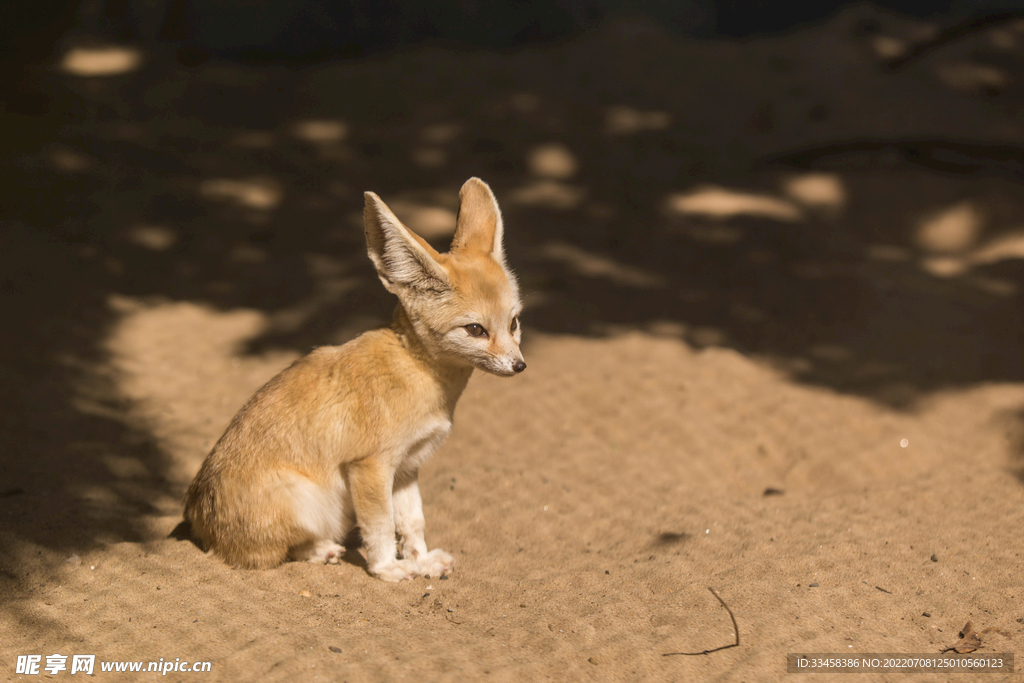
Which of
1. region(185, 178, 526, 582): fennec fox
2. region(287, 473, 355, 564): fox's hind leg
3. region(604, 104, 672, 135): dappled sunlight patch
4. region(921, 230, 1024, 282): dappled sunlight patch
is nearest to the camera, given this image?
region(185, 178, 526, 582): fennec fox

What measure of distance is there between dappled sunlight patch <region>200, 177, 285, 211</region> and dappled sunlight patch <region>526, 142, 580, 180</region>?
2.92 metres

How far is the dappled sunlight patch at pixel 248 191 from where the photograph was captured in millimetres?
8242

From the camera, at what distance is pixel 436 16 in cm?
1041

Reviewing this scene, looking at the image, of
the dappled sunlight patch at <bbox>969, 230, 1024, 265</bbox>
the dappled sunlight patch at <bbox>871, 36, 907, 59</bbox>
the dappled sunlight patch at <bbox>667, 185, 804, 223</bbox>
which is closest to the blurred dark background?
the dappled sunlight patch at <bbox>871, 36, 907, 59</bbox>

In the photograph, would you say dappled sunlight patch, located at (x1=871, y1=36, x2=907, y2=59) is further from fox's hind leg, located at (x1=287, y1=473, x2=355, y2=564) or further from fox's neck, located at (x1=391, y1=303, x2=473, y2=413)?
fox's hind leg, located at (x1=287, y1=473, x2=355, y2=564)

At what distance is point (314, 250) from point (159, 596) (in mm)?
4841

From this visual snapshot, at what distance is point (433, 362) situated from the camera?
3.39m

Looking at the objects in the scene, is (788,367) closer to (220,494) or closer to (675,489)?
(675,489)

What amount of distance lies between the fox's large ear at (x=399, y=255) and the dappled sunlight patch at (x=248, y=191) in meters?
5.43

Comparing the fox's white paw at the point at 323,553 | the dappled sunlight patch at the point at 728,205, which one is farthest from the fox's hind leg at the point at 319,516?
the dappled sunlight patch at the point at 728,205

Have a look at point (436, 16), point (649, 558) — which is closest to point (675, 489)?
point (649, 558)

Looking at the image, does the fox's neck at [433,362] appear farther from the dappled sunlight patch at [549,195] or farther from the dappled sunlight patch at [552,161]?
the dappled sunlight patch at [552,161]

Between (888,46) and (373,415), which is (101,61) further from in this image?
(888,46)

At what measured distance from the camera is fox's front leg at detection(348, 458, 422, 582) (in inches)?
130
